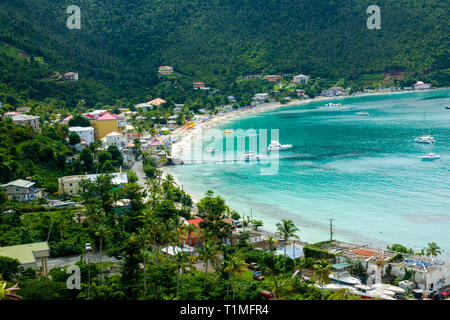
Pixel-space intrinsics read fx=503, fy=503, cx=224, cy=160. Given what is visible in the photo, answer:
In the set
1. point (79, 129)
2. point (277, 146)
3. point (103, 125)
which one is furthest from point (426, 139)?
point (79, 129)

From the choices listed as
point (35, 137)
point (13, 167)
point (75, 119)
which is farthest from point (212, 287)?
point (75, 119)

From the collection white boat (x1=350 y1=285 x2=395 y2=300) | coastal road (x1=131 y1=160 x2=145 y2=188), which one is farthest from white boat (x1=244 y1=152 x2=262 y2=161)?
white boat (x1=350 y1=285 x2=395 y2=300)

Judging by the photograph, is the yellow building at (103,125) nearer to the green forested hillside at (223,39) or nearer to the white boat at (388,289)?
the green forested hillside at (223,39)

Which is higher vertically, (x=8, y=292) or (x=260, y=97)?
(x=260, y=97)

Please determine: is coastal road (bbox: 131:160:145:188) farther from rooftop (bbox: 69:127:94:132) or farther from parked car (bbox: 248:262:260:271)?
parked car (bbox: 248:262:260:271)

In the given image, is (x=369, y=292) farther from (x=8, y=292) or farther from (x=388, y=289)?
(x=8, y=292)

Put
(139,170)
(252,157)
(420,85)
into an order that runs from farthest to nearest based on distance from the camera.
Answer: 1. (420,85)
2. (252,157)
3. (139,170)
